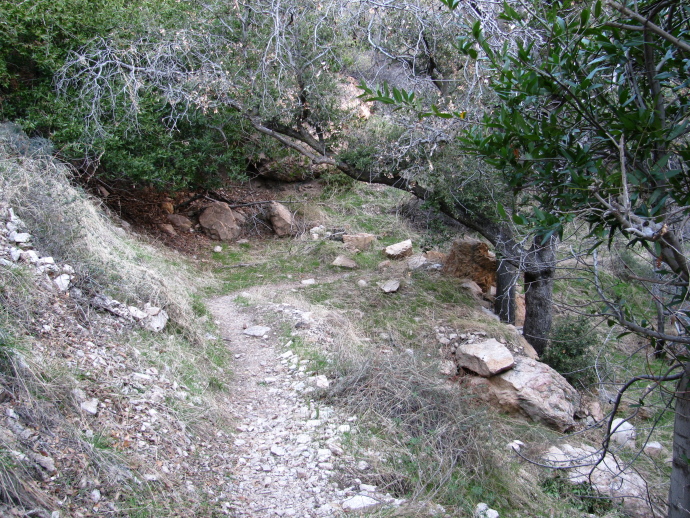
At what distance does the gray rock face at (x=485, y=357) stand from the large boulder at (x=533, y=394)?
92 millimetres

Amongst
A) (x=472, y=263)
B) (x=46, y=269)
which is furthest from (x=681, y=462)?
(x=472, y=263)

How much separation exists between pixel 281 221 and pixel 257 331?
4.67 meters

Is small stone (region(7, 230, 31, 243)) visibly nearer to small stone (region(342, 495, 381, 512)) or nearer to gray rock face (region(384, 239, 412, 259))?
small stone (region(342, 495, 381, 512))

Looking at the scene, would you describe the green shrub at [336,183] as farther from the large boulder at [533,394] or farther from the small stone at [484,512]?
the small stone at [484,512]

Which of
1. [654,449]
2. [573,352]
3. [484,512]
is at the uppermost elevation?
[484,512]

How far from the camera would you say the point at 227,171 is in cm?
977

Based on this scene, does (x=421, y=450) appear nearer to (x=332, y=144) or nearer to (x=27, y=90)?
(x=332, y=144)

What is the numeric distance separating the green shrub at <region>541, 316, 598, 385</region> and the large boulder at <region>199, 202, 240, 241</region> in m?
5.79

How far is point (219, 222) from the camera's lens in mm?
9883

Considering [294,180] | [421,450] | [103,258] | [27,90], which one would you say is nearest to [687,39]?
[421,450]

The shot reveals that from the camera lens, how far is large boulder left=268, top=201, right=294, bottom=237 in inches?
409

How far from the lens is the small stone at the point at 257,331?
5945 millimetres

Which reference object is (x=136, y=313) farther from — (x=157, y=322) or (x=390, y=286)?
(x=390, y=286)

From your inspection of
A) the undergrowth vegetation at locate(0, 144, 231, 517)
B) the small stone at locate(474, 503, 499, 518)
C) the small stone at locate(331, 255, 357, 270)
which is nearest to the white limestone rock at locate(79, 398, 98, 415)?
the undergrowth vegetation at locate(0, 144, 231, 517)
